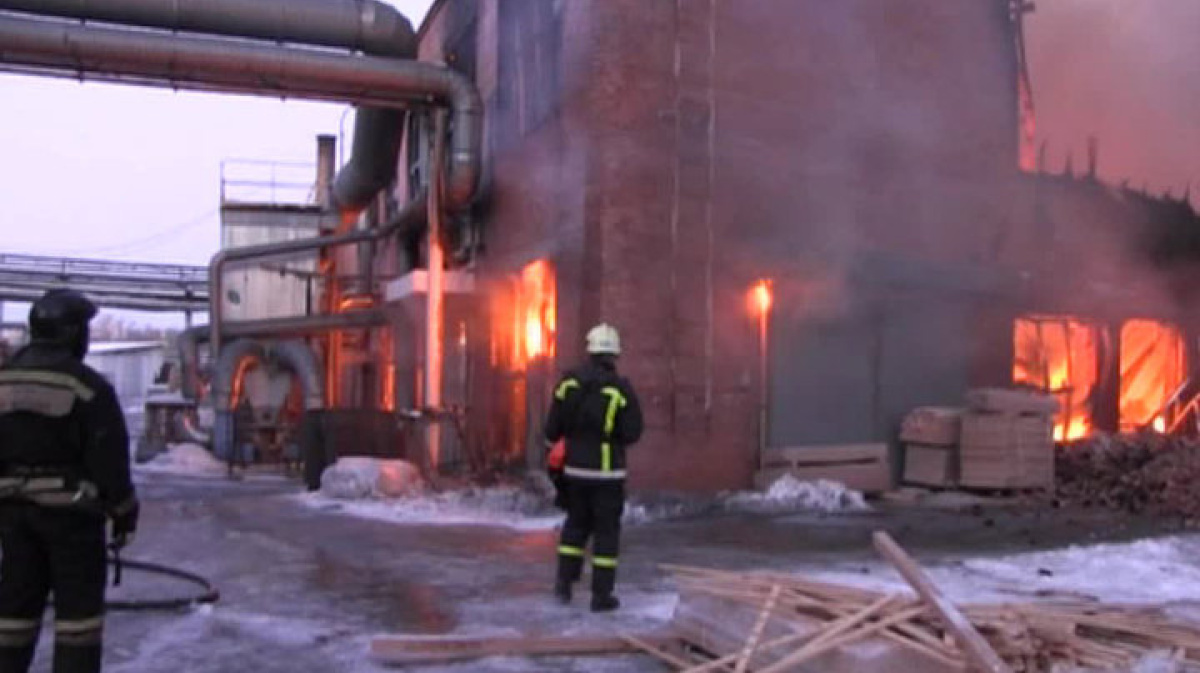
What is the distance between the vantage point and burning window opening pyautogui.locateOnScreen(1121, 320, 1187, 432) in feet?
57.1

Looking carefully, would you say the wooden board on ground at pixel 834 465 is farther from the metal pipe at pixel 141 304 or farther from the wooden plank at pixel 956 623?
the metal pipe at pixel 141 304

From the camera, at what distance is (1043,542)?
33.0ft

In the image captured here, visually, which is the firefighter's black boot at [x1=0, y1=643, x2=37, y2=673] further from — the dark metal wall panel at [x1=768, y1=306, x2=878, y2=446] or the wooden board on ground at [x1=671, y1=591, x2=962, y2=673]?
Answer: the dark metal wall panel at [x1=768, y1=306, x2=878, y2=446]

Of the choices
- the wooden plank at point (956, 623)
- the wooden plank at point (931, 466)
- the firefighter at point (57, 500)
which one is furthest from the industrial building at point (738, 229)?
the firefighter at point (57, 500)

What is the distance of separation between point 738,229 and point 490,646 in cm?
814

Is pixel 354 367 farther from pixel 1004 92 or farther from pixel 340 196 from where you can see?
pixel 1004 92

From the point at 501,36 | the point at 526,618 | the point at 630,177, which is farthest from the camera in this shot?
the point at 501,36

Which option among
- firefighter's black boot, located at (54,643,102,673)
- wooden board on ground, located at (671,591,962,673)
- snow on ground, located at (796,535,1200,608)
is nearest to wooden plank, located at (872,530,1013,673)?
wooden board on ground, located at (671,591,962,673)

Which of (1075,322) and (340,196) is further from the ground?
(340,196)

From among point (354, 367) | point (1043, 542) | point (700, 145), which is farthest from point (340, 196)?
point (1043, 542)

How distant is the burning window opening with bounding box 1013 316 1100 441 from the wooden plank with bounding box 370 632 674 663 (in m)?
11.6

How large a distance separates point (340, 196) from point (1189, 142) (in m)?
14.4

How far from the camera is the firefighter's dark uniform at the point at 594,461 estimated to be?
6.77 metres

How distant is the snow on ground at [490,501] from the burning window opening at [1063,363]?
14.6 feet
